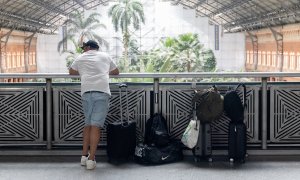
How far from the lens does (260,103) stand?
6.78 metres

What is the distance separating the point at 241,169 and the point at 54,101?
256cm

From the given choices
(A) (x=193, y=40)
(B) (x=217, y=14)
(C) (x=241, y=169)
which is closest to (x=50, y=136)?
(C) (x=241, y=169)

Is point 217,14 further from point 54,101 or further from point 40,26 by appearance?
point 54,101

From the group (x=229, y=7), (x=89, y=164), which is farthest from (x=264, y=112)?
(x=229, y=7)

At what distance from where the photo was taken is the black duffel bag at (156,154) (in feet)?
20.4

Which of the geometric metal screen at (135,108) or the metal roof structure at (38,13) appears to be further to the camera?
the metal roof structure at (38,13)

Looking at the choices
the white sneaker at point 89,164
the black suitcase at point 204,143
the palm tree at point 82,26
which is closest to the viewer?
the white sneaker at point 89,164

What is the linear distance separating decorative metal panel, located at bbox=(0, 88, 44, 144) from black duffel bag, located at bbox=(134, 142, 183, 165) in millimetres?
1416

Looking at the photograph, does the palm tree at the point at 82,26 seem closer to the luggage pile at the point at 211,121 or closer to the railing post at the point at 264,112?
the railing post at the point at 264,112

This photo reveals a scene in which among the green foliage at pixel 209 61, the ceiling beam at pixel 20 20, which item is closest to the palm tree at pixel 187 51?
the green foliage at pixel 209 61

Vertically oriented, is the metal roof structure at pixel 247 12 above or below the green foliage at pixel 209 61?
above

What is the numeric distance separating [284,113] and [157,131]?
1.71 meters

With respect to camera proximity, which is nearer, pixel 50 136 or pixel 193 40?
pixel 50 136

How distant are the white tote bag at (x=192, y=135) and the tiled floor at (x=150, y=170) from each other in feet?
0.83
